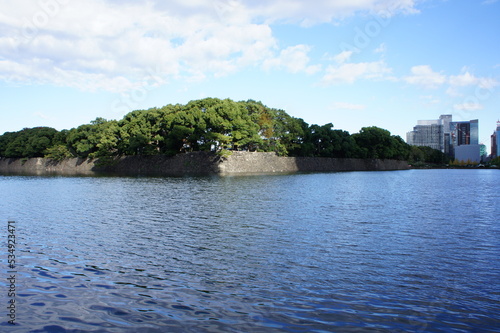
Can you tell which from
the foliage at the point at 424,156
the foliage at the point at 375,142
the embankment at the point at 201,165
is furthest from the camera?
the foliage at the point at 424,156

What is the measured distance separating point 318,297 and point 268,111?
3005 inches

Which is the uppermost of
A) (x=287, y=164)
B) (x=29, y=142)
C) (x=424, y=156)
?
(x=29, y=142)

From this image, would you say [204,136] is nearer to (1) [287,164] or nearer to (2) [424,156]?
(1) [287,164]

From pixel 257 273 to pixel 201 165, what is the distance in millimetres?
64621

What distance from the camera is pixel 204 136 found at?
6950cm

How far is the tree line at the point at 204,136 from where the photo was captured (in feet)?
232

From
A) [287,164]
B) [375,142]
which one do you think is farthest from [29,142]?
[375,142]

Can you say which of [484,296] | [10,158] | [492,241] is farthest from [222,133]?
[10,158]

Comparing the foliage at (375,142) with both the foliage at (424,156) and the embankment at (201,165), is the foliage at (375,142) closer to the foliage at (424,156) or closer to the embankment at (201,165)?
the embankment at (201,165)

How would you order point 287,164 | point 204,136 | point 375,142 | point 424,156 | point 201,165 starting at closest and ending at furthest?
point 204,136 < point 201,165 < point 287,164 < point 375,142 < point 424,156

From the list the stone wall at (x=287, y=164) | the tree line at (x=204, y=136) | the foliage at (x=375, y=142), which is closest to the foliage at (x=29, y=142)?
the tree line at (x=204, y=136)

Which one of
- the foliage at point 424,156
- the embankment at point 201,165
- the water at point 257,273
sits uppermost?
the foliage at point 424,156

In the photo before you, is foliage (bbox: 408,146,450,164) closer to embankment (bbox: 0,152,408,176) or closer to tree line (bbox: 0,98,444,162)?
tree line (bbox: 0,98,444,162)

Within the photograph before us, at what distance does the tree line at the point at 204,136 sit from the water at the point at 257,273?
52.4 m
